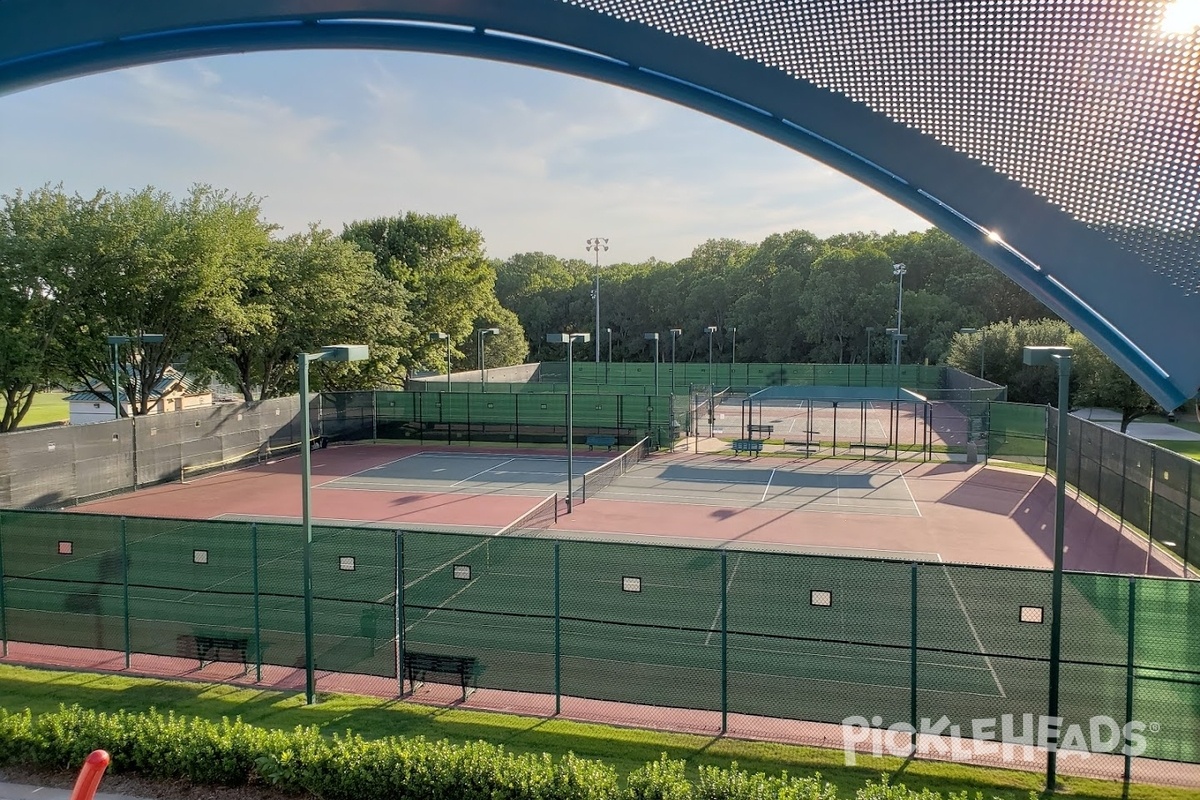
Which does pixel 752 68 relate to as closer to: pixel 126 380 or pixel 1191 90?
pixel 1191 90

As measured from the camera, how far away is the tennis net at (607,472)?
1021 inches

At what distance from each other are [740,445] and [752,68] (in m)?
30.7

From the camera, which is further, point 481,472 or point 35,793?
point 481,472

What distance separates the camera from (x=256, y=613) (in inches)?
476

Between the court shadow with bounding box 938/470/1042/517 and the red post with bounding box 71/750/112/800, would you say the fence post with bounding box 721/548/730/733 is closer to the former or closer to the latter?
the red post with bounding box 71/750/112/800

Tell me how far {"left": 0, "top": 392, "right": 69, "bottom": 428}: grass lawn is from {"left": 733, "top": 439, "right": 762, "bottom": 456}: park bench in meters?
42.4

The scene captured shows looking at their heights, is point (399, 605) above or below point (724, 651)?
above

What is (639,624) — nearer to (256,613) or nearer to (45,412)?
(256,613)

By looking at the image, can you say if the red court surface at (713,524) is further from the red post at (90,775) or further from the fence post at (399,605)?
the red post at (90,775)

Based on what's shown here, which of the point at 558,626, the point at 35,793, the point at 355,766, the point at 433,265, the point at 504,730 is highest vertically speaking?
the point at 433,265

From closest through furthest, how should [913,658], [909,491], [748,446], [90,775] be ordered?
[90,775], [913,658], [909,491], [748,446]

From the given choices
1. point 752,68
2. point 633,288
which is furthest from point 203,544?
point 633,288

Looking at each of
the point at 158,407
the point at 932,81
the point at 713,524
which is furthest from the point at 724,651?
the point at 158,407

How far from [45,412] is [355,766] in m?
69.0
